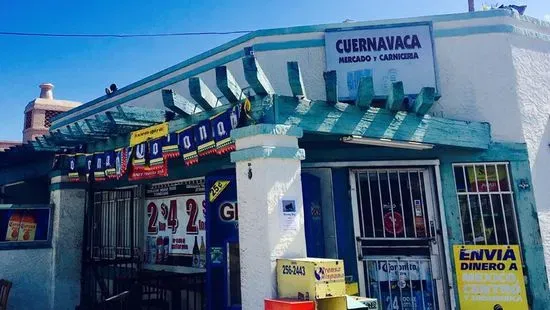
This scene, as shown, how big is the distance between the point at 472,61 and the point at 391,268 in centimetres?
362

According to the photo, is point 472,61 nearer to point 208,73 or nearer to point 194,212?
point 208,73

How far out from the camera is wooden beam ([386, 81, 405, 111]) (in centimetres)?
491

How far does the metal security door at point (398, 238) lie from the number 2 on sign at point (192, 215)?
3.12 meters

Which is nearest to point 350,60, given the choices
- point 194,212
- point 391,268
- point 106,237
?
point 391,268

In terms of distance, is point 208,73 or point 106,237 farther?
point 106,237

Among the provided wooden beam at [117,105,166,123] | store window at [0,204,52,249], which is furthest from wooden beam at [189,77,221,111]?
store window at [0,204,52,249]

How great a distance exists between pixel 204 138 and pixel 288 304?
2.28 meters

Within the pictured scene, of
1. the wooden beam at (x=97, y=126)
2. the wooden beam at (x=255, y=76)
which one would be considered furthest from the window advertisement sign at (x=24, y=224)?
the wooden beam at (x=255, y=76)

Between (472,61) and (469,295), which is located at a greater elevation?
(472,61)

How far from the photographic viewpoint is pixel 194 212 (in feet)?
25.0

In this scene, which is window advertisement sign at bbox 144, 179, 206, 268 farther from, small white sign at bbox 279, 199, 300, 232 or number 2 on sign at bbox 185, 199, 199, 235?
small white sign at bbox 279, 199, 300, 232

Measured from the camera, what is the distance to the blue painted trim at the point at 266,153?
4016 millimetres

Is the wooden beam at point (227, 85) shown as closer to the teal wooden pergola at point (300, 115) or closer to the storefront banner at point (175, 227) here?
the teal wooden pergola at point (300, 115)

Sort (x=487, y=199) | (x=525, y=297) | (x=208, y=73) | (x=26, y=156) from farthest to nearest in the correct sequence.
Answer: (x=26, y=156)
(x=208, y=73)
(x=487, y=199)
(x=525, y=297)
